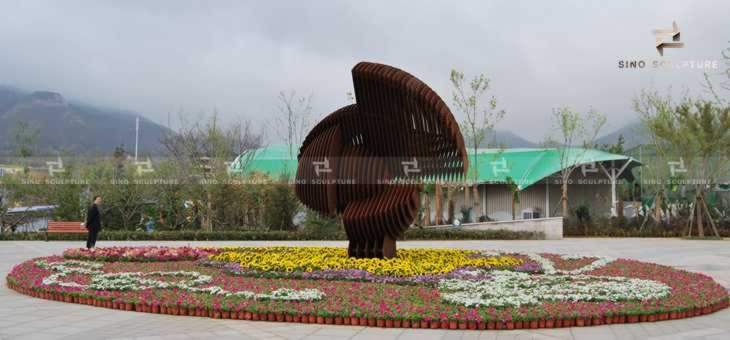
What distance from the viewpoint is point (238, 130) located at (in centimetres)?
3319

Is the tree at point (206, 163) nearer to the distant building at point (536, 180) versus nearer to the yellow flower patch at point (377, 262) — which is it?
the distant building at point (536, 180)

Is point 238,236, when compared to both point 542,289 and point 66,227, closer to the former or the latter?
point 66,227

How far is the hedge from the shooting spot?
24781 millimetres

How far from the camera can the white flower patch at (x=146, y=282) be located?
9.19 meters

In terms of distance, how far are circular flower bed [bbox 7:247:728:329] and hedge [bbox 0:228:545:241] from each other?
10137mm

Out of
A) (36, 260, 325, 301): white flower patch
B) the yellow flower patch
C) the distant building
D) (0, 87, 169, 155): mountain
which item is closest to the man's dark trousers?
(36, 260, 325, 301): white flower patch

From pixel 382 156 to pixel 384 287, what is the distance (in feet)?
11.0

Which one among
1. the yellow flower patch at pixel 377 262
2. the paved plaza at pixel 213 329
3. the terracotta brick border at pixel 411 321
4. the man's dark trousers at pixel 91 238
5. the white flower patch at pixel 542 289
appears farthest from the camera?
the man's dark trousers at pixel 91 238

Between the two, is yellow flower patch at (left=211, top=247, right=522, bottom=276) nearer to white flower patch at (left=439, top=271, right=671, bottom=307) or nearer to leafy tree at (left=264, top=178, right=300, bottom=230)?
white flower patch at (left=439, top=271, right=671, bottom=307)

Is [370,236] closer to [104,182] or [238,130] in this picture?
[104,182]

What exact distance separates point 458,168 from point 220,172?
17381mm

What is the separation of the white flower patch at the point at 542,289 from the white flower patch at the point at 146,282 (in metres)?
1.98

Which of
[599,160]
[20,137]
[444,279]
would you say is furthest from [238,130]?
[444,279]

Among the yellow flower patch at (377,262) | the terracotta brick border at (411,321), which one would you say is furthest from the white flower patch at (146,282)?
the yellow flower patch at (377,262)
